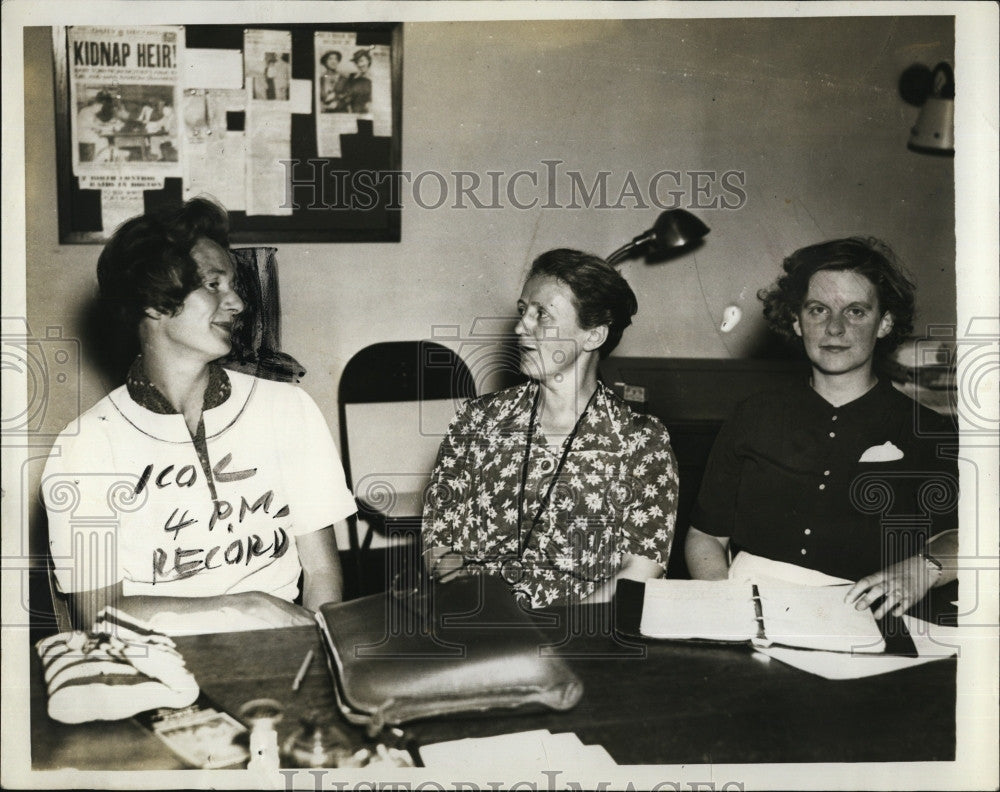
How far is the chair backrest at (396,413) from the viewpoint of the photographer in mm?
1944

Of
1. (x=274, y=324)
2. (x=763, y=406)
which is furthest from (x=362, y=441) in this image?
(x=763, y=406)

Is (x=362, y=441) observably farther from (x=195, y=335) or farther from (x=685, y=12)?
(x=685, y=12)

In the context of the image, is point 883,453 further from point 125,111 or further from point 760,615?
point 125,111

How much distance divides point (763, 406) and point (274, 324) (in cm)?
110

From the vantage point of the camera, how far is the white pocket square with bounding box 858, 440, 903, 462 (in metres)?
1.94

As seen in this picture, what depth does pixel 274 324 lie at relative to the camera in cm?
193

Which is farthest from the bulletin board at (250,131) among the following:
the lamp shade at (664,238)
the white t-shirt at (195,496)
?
the lamp shade at (664,238)

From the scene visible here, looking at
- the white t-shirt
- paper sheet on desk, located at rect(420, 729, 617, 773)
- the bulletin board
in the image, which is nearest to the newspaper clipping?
the bulletin board

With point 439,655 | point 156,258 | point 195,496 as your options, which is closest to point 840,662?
point 439,655

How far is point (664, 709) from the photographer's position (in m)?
1.71

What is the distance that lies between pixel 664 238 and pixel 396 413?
714 mm

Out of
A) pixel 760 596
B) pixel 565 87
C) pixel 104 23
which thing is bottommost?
pixel 760 596

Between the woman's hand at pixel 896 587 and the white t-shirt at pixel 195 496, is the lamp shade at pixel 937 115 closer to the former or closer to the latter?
the woman's hand at pixel 896 587

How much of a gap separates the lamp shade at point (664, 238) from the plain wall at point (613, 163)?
0.03 metres
